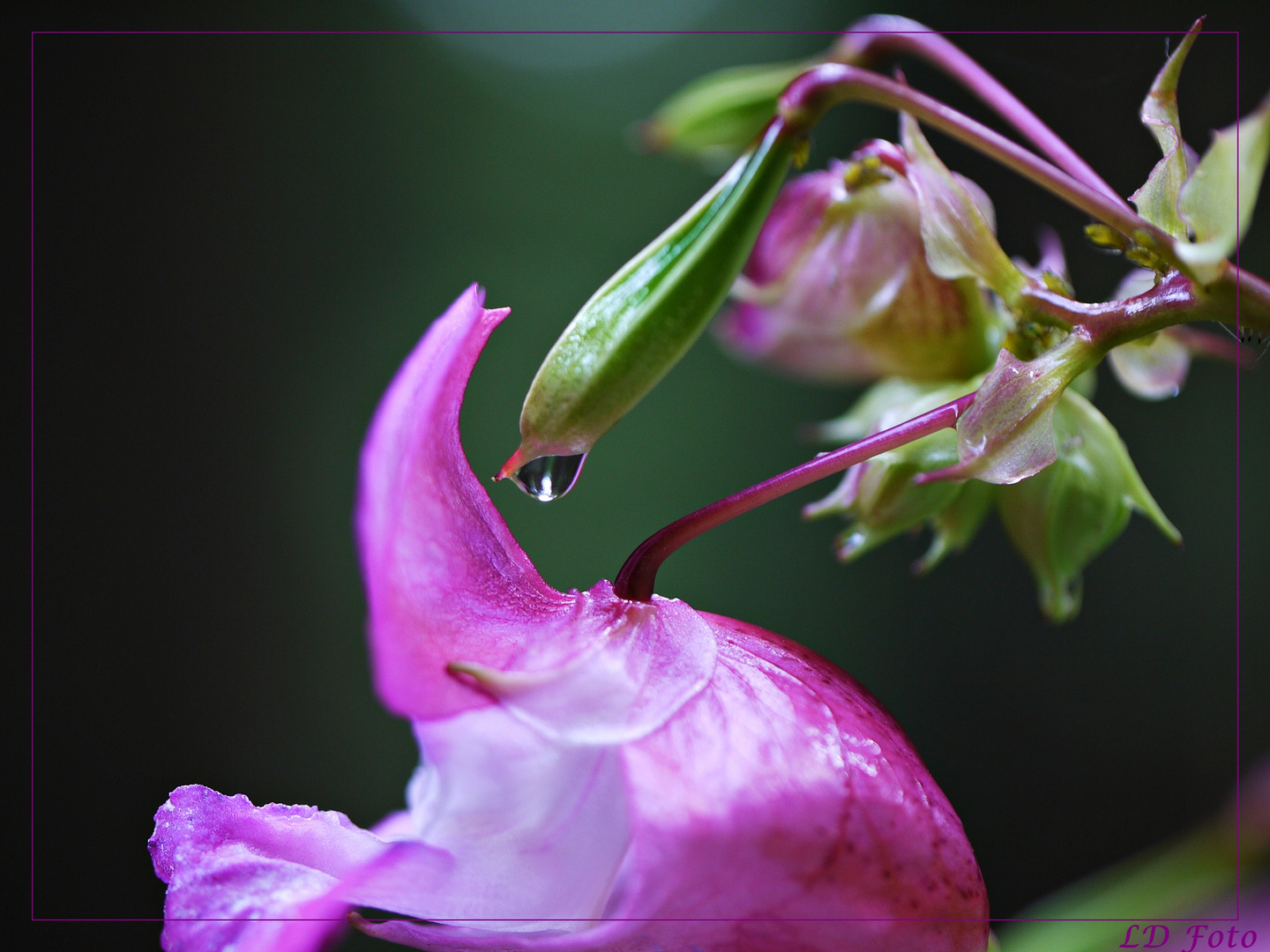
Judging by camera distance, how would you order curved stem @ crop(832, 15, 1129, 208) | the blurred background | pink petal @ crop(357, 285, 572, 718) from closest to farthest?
pink petal @ crop(357, 285, 572, 718) < curved stem @ crop(832, 15, 1129, 208) < the blurred background

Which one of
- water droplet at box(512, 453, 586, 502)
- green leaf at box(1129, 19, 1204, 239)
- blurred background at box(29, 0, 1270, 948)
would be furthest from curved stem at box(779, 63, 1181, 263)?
blurred background at box(29, 0, 1270, 948)

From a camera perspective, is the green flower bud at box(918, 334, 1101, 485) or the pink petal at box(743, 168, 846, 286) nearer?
the green flower bud at box(918, 334, 1101, 485)

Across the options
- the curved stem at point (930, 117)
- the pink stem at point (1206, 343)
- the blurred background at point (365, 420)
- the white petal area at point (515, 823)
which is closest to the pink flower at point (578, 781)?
the white petal area at point (515, 823)

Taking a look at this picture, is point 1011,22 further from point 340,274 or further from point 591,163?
point 340,274

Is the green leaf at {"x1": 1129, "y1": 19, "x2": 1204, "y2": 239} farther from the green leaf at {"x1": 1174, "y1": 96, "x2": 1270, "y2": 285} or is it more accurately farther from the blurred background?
the blurred background

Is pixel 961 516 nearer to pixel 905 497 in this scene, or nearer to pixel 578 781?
pixel 905 497

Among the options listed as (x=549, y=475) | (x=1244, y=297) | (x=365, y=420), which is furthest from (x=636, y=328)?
(x=365, y=420)
